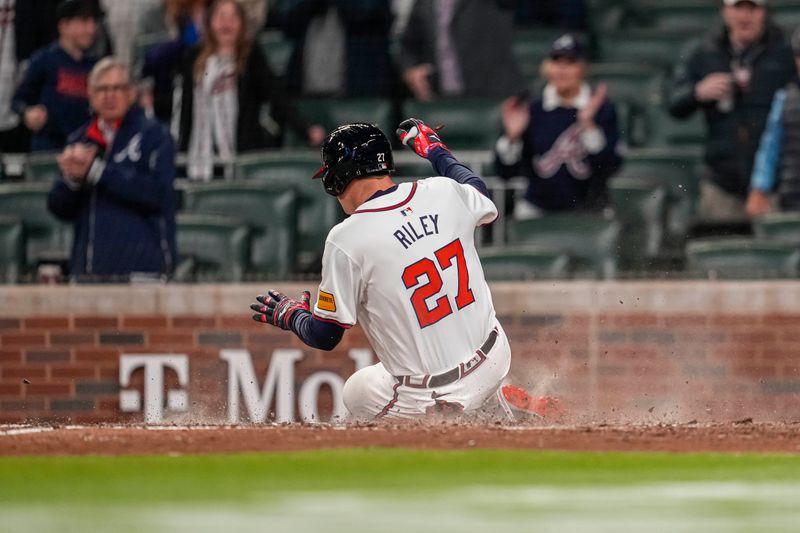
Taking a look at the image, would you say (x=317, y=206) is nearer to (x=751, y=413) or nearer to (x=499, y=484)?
(x=751, y=413)

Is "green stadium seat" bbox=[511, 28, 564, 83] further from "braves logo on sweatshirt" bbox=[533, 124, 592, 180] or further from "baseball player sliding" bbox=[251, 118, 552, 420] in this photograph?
"baseball player sliding" bbox=[251, 118, 552, 420]

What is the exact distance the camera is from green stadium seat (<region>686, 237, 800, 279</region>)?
29.7ft

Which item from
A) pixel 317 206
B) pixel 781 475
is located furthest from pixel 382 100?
pixel 781 475

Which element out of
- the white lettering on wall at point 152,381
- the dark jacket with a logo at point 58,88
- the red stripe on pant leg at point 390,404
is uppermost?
the dark jacket with a logo at point 58,88

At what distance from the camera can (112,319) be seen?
922cm

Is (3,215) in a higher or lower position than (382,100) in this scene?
lower

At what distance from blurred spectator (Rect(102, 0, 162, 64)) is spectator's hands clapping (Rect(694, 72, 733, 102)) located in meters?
3.94

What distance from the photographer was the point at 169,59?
399 inches

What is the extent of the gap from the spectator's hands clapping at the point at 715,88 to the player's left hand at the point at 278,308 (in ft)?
12.3

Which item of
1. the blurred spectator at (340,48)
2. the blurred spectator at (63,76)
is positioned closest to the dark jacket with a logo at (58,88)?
the blurred spectator at (63,76)

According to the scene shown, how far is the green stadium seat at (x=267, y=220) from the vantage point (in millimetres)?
9430

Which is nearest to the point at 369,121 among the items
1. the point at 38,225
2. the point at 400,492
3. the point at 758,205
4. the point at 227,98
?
the point at 227,98

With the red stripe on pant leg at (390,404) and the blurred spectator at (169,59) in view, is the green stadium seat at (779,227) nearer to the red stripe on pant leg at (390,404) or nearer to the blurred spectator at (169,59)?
the red stripe on pant leg at (390,404)

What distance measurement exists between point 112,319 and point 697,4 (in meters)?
5.08
